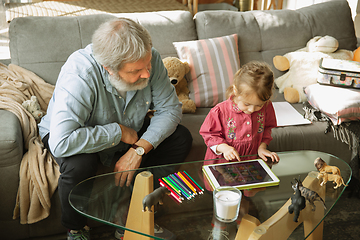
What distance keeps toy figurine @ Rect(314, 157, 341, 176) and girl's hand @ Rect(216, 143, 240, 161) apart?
309mm

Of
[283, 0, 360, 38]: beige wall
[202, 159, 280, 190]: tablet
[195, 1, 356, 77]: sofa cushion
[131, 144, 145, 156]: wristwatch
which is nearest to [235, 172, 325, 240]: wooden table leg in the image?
[202, 159, 280, 190]: tablet

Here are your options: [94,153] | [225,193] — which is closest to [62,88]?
[94,153]

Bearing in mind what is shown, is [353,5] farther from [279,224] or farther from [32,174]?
[32,174]

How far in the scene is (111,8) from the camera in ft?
9.37

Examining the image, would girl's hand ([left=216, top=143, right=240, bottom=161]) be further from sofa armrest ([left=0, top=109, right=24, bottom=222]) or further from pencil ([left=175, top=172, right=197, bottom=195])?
sofa armrest ([left=0, top=109, right=24, bottom=222])

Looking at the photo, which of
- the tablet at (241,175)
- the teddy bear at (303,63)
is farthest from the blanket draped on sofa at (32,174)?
the teddy bear at (303,63)

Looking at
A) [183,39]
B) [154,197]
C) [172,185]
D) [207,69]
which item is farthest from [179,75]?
[154,197]

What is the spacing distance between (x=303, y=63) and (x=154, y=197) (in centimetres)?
157

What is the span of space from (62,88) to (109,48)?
27cm

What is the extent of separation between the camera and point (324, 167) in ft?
3.88

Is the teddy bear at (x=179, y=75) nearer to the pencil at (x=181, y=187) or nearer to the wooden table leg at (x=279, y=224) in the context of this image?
the pencil at (x=181, y=187)

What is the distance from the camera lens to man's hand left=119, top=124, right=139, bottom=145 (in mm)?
1331

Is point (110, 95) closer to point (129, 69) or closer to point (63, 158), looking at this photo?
point (129, 69)

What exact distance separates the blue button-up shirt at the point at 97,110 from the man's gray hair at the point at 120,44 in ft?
0.43
